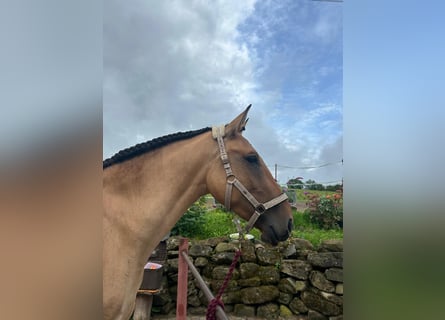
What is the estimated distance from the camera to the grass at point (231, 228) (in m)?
1.50

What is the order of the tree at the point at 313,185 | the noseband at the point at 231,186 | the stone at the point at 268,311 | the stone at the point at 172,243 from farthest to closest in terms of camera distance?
1. the stone at the point at 268,311
2. the stone at the point at 172,243
3. the tree at the point at 313,185
4. the noseband at the point at 231,186

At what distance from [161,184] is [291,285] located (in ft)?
4.99

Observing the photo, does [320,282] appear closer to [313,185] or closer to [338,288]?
[338,288]

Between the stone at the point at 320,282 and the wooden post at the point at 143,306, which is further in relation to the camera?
the stone at the point at 320,282

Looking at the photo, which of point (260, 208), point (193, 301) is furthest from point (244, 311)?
point (260, 208)

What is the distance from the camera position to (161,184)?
0.95 m

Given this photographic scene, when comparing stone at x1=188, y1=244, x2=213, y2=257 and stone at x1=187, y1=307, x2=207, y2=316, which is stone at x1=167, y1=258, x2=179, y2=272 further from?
stone at x1=187, y1=307, x2=207, y2=316

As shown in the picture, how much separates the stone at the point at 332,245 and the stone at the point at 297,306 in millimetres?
466

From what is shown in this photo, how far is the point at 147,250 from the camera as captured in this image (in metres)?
0.94

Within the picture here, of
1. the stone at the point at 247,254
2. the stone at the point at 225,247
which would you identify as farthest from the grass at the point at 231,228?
the stone at the point at 247,254
